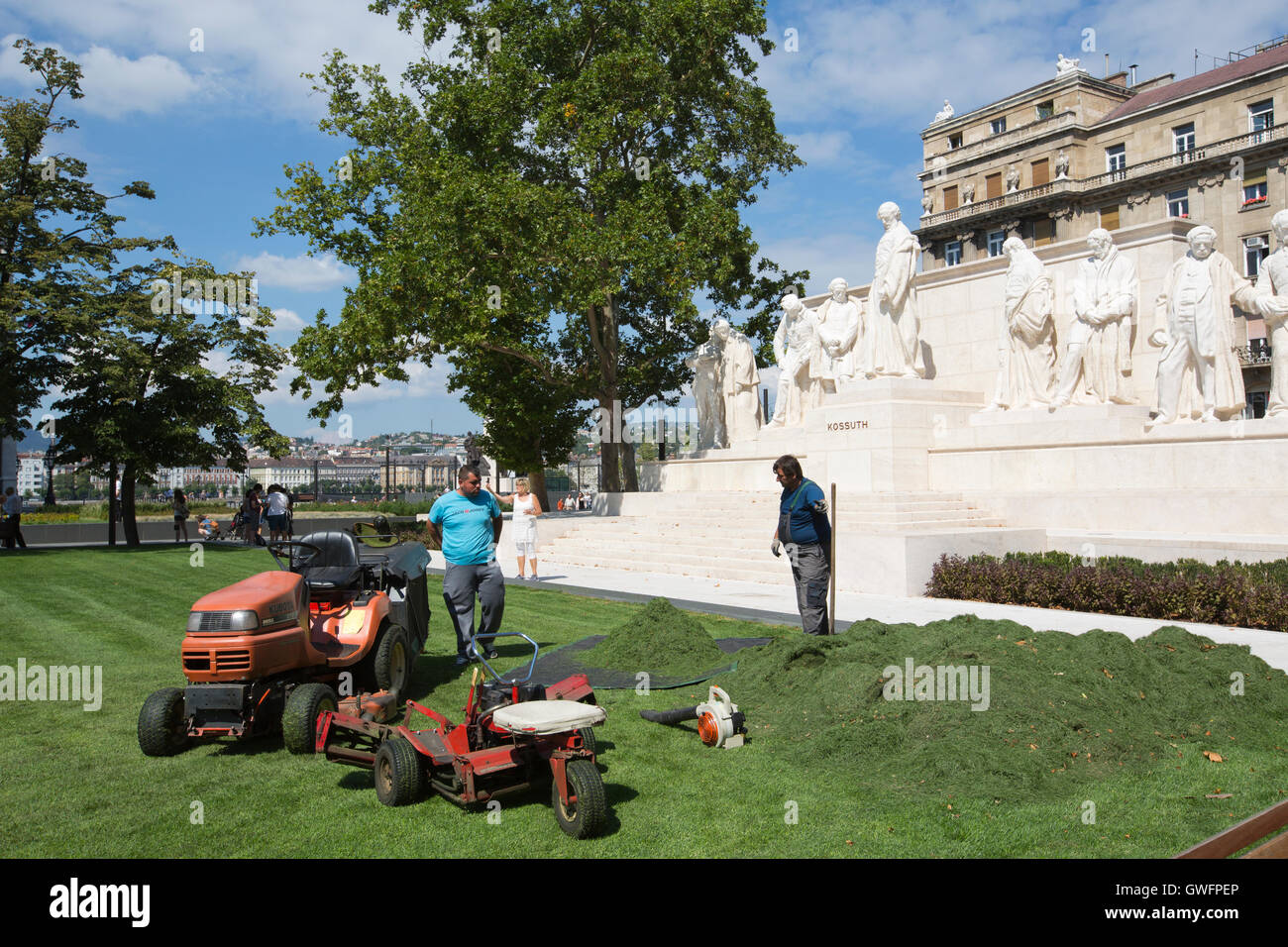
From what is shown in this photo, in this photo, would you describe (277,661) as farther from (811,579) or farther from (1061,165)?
(1061,165)

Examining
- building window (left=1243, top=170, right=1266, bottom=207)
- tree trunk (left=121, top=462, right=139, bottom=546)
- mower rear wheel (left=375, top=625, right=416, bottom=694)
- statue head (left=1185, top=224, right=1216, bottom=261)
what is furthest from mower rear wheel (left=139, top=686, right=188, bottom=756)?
building window (left=1243, top=170, right=1266, bottom=207)

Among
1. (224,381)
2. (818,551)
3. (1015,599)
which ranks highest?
(224,381)

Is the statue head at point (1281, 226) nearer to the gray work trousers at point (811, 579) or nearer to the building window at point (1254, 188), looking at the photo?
the gray work trousers at point (811, 579)

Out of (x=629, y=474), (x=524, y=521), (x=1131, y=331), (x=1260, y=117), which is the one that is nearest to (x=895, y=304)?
(x=1131, y=331)

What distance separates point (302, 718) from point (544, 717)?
69.1 inches

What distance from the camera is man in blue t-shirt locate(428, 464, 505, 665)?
8.23 metres

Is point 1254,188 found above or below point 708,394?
above

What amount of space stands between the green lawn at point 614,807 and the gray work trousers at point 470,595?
1.67 metres

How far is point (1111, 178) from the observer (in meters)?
44.7
